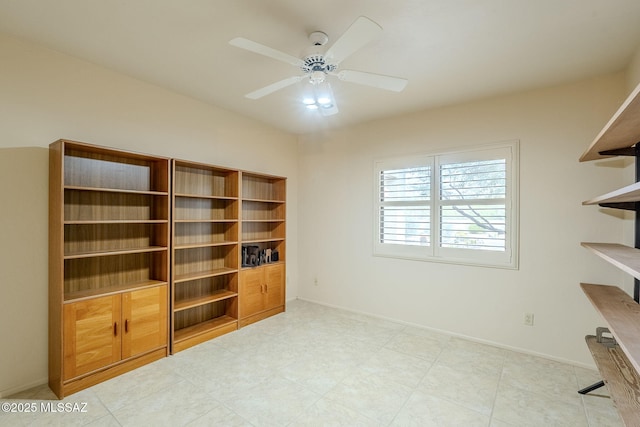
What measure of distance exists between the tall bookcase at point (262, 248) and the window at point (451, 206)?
1.38 metres

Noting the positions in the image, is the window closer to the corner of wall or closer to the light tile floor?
the corner of wall

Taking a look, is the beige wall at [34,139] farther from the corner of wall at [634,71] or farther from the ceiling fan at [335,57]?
the corner of wall at [634,71]

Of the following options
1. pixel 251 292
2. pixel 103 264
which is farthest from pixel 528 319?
pixel 103 264

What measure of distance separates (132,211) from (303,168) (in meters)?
2.56

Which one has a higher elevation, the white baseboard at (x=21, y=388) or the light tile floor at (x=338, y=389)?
the white baseboard at (x=21, y=388)

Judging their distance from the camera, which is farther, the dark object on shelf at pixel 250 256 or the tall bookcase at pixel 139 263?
the dark object on shelf at pixel 250 256

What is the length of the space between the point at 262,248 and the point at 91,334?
2.15 meters

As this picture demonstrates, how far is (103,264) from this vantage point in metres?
2.71

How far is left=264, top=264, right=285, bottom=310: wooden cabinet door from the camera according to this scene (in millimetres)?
3941

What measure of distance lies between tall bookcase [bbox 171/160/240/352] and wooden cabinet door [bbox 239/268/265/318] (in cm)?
10

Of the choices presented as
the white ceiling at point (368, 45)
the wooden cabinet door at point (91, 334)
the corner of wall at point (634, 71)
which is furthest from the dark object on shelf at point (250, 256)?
the corner of wall at point (634, 71)

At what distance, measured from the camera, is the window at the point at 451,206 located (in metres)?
3.10

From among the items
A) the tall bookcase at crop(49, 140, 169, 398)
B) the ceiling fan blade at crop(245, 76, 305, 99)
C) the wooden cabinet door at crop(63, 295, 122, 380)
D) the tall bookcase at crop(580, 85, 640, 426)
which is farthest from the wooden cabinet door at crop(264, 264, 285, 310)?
the tall bookcase at crop(580, 85, 640, 426)

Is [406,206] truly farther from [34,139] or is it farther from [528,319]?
[34,139]
